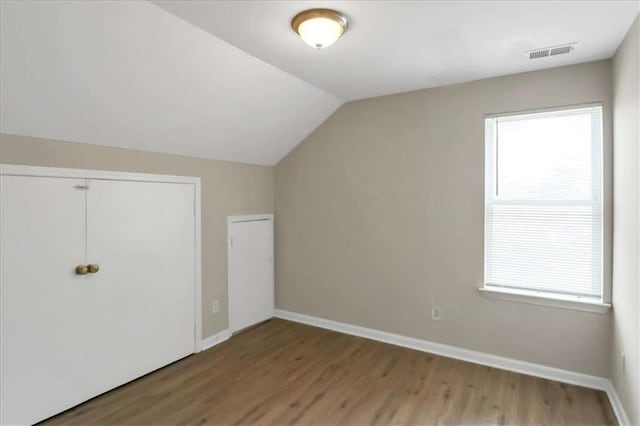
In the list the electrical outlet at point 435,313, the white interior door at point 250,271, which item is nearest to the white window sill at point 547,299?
the electrical outlet at point 435,313

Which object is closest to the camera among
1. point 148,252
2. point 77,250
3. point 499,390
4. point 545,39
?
point 545,39

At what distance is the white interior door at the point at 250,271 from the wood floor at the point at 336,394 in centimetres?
57

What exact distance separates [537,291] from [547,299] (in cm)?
12

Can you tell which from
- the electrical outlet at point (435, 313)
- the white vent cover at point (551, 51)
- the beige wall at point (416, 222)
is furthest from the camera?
the electrical outlet at point (435, 313)

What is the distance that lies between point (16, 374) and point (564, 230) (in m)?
3.94

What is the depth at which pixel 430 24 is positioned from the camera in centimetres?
212

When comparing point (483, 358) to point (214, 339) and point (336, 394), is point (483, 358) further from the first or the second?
point (214, 339)

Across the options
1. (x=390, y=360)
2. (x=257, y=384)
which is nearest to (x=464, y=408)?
(x=390, y=360)

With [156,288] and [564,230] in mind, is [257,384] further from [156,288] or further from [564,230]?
[564,230]

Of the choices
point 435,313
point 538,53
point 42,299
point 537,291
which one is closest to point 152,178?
point 42,299

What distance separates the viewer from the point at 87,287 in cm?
256

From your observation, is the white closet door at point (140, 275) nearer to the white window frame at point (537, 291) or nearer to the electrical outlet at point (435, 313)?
the electrical outlet at point (435, 313)

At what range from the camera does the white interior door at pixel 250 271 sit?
12.5 ft

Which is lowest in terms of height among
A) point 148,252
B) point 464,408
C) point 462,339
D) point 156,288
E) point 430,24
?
point 464,408
